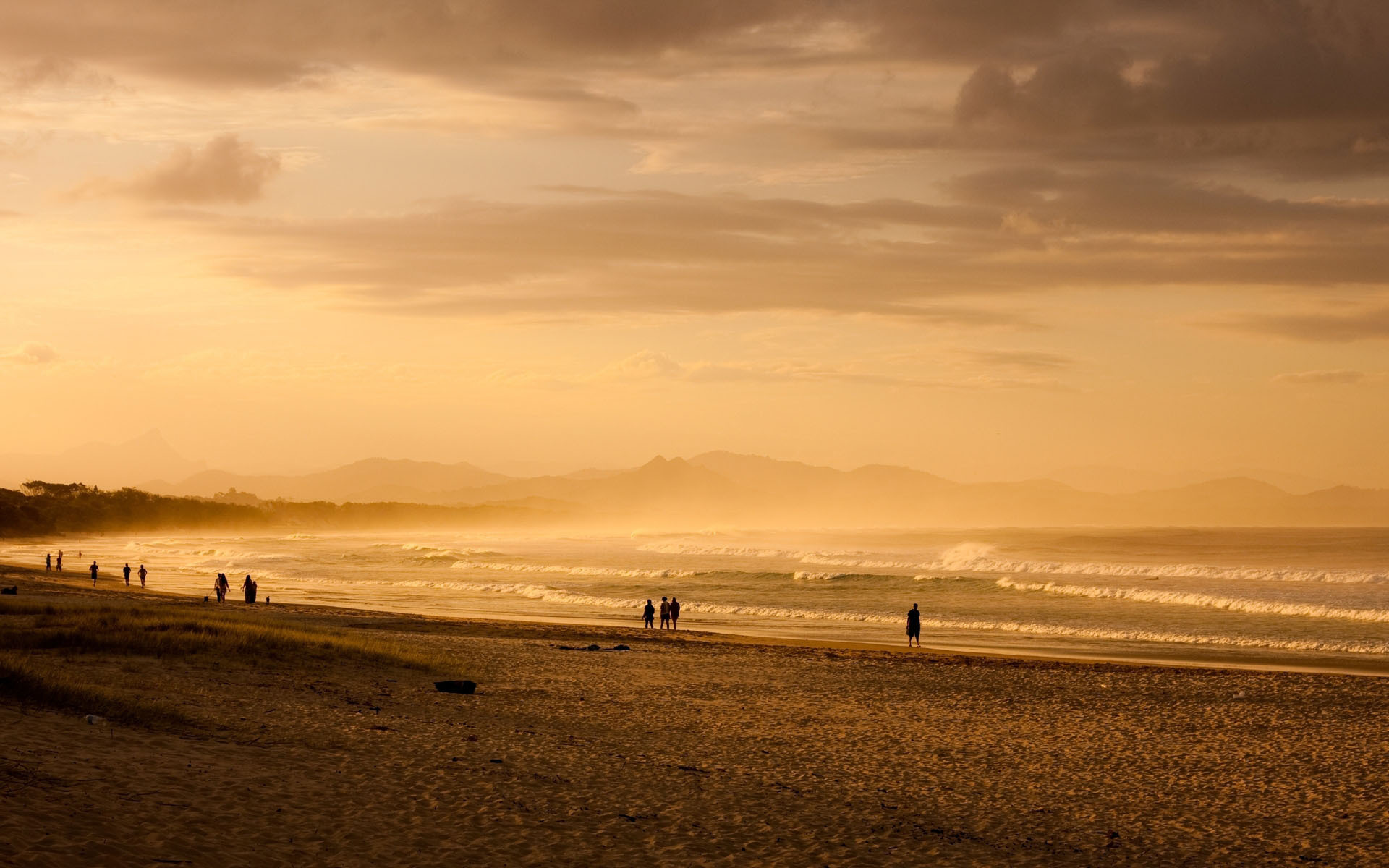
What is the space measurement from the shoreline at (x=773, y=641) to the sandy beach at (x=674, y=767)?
13.5 feet

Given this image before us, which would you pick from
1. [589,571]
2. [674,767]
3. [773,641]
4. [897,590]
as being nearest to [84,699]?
[674,767]

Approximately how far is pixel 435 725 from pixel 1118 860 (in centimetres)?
1083

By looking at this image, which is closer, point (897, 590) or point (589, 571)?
point (897, 590)

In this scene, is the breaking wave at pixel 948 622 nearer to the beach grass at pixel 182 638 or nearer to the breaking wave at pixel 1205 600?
the breaking wave at pixel 1205 600

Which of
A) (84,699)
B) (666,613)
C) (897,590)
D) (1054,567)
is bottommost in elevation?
(897,590)

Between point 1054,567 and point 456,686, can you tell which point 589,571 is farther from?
point 456,686

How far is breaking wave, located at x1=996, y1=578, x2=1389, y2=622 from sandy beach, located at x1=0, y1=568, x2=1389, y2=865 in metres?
22.3

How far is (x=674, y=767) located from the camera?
1586cm

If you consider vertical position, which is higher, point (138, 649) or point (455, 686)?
point (138, 649)

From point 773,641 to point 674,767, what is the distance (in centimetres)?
2115

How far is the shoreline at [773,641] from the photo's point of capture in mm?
31000

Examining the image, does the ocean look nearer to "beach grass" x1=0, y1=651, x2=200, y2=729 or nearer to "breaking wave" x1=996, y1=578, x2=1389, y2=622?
"breaking wave" x1=996, y1=578, x2=1389, y2=622

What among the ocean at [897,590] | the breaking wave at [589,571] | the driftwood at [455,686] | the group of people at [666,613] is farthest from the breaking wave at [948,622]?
the driftwood at [455,686]

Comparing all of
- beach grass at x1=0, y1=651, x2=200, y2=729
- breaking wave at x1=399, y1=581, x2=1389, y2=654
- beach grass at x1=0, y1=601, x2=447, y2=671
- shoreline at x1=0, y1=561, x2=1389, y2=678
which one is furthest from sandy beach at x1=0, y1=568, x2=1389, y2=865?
breaking wave at x1=399, y1=581, x2=1389, y2=654
